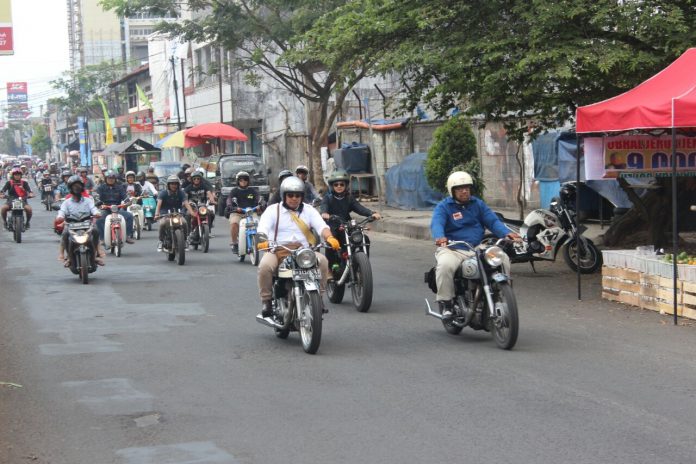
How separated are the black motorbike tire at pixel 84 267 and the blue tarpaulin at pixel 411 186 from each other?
1419cm

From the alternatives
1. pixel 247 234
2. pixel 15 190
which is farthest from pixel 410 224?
pixel 15 190

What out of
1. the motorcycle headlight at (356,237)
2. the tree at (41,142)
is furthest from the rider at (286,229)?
the tree at (41,142)

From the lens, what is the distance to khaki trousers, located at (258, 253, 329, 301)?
10.3 meters

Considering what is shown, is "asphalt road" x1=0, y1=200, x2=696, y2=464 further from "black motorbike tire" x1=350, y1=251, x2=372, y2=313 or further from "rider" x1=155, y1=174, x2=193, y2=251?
"rider" x1=155, y1=174, x2=193, y2=251

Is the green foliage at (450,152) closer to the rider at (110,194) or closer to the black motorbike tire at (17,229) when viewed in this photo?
the rider at (110,194)

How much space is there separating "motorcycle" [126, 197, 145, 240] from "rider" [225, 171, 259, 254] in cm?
621

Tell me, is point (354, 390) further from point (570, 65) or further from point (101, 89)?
point (101, 89)

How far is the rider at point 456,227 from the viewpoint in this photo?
33.5ft

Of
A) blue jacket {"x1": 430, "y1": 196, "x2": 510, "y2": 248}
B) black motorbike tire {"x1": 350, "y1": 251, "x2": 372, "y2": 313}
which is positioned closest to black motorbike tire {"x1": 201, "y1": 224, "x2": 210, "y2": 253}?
black motorbike tire {"x1": 350, "y1": 251, "x2": 372, "y2": 313}

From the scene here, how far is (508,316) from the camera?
9.52 m

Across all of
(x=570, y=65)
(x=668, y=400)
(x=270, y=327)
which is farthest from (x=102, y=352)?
(x=570, y=65)

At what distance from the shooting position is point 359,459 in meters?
6.17

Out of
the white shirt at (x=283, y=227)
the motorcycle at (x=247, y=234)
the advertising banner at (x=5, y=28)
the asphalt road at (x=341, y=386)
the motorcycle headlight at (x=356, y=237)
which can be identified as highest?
the advertising banner at (x=5, y=28)

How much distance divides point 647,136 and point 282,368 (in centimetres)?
682
